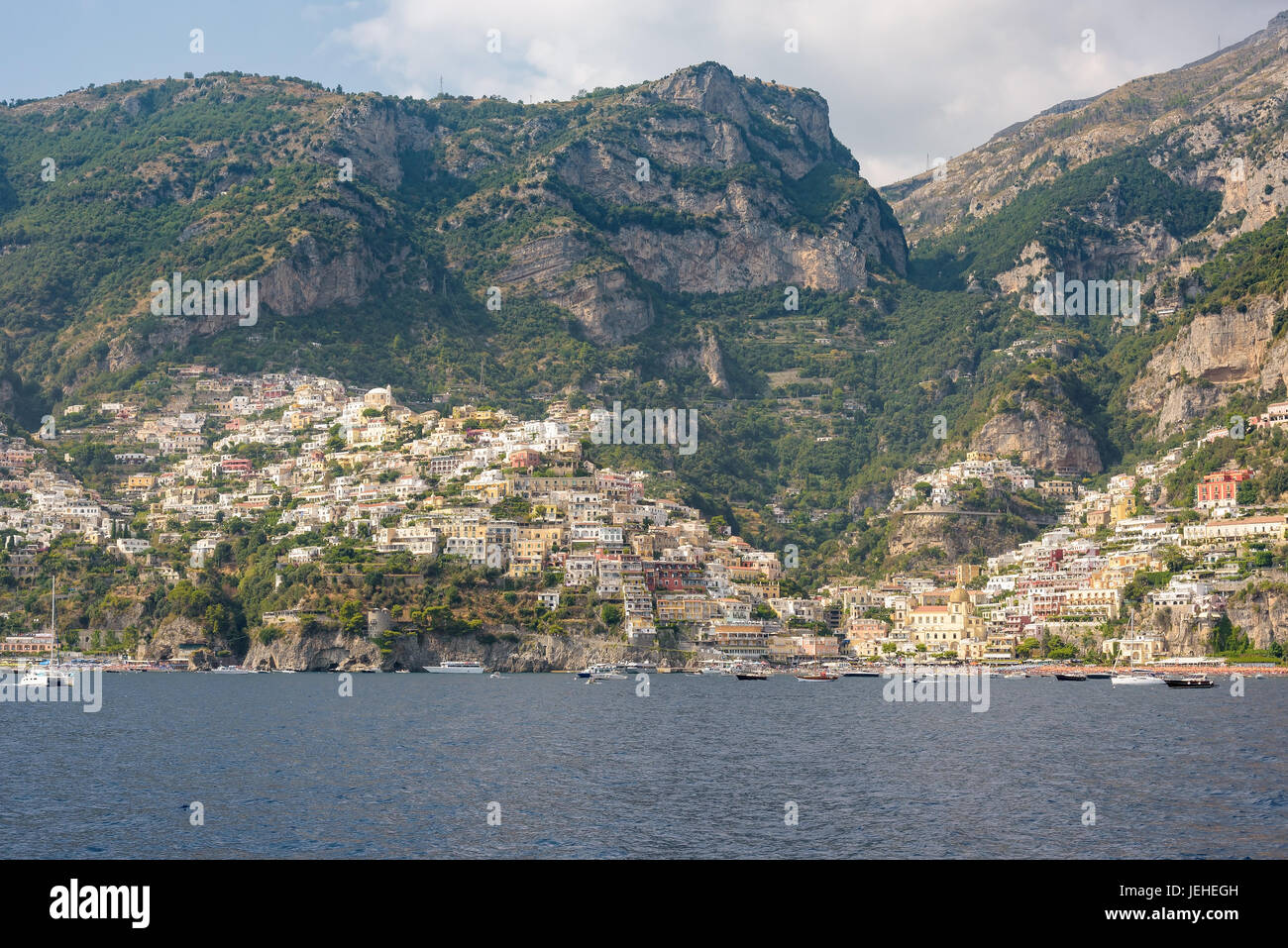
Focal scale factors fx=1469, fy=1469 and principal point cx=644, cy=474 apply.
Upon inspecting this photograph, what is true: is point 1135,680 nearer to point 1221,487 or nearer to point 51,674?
point 1221,487

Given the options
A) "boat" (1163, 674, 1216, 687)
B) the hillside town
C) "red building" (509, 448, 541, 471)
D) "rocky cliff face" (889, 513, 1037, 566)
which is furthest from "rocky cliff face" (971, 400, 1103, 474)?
"boat" (1163, 674, 1216, 687)

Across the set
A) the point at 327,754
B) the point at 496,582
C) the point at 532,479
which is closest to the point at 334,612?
the point at 496,582

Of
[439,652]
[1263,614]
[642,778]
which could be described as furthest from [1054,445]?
[642,778]

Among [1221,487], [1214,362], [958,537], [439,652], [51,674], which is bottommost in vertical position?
[51,674]

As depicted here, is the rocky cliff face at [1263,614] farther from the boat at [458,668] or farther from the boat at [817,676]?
the boat at [458,668]

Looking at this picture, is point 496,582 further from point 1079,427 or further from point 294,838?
point 294,838

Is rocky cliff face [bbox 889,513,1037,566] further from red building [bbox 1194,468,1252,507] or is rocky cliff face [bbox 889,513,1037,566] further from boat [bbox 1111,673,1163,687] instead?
boat [bbox 1111,673,1163,687]

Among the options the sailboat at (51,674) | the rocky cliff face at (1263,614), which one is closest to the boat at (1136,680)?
the rocky cliff face at (1263,614)
